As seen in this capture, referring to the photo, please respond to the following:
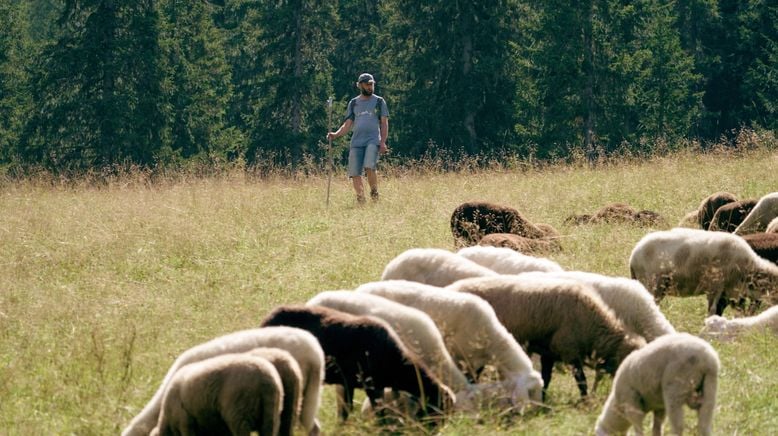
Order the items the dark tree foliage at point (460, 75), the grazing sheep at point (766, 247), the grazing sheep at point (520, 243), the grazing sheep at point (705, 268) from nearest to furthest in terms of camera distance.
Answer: the grazing sheep at point (705, 268) < the grazing sheep at point (766, 247) < the grazing sheep at point (520, 243) < the dark tree foliage at point (460, 75)

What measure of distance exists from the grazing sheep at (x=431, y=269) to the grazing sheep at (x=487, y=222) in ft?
11.6

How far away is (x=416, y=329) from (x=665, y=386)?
1622 mm

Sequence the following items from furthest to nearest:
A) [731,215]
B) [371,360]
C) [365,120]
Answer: [365,120] → [731,215] → [371,360]

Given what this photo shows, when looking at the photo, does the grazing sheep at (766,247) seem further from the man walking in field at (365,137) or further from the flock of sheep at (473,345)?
the man walking in field at (365,137)

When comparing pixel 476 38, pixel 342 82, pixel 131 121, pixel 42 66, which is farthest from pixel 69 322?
pixel 342 82

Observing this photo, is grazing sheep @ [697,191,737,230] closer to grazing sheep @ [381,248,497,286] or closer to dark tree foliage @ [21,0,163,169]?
grazing sheep @ [381,248,497,286]

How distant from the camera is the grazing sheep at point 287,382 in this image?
19.3 ft

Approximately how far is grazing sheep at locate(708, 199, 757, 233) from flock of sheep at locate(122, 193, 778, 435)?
2.98 metres

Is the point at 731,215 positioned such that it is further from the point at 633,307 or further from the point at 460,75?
the point at 460,75

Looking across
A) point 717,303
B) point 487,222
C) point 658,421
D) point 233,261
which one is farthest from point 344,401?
point 487,222

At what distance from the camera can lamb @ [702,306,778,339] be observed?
8.19 m

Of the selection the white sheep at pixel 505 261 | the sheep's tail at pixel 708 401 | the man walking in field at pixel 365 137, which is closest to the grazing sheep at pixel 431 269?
the white sheep at pixel 505 261

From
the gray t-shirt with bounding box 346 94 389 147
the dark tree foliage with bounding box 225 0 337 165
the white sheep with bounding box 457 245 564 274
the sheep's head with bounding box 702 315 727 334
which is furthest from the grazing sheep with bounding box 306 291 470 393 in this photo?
the dark tree foliage with bounding box 225 0 337 165

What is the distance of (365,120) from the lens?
16438 mm
